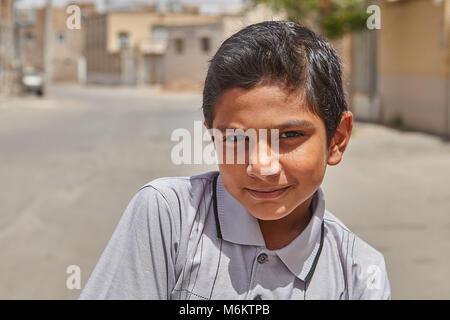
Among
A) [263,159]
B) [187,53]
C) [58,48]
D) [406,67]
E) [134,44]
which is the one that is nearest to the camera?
[263,159]

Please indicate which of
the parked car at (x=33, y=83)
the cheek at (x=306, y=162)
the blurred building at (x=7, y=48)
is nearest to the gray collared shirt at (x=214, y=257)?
the cheek at (x=306, y=162)

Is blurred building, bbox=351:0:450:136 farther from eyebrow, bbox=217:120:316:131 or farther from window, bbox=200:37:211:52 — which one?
window, bbox=200:37:211:52

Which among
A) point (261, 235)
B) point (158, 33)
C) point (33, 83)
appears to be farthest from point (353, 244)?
point (158, 33)

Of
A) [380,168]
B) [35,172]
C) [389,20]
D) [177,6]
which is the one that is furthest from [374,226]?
[177,6]

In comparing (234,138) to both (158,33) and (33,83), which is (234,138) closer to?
(33,83)

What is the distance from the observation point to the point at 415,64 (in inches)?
699

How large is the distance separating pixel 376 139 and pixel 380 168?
16.1ft

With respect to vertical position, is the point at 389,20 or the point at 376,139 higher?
the point at 389,20

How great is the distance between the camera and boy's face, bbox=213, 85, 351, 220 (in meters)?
1.35

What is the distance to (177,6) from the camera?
210ft

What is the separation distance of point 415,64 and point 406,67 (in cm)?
61

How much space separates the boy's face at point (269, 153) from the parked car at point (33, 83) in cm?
3606

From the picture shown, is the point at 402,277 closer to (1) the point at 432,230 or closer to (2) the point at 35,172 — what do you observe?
(1) the point at 432,230
